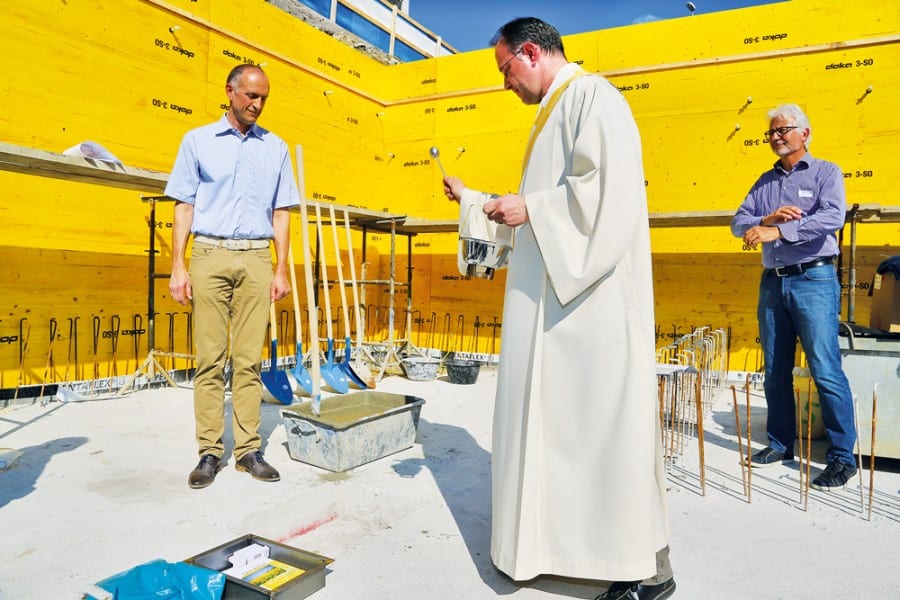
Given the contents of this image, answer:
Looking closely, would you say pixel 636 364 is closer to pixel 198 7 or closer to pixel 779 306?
pixel 779 306

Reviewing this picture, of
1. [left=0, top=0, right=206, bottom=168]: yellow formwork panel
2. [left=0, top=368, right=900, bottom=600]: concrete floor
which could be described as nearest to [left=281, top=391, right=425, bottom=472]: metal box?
[left=0, top=368, right=900, bottom=600]: concrete floor

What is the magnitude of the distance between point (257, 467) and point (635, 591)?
1.70 metres

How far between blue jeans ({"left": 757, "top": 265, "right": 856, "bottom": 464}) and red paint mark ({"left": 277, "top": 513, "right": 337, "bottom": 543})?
89.3 inches

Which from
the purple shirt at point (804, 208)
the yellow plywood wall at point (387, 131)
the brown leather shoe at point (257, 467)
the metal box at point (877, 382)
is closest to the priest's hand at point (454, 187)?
the brown leather shoe at point (257, 467)

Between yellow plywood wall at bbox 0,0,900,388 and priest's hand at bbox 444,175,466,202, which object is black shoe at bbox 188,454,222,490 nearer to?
priest's hand at bbox 444,175,466,202

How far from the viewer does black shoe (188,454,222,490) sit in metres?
2.43

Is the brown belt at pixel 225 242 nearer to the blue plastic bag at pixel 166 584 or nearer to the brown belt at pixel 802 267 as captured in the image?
the blue plastic bag at pixel 166 584

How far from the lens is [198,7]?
520 centimetres

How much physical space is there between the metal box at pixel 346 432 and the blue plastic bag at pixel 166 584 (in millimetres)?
1125

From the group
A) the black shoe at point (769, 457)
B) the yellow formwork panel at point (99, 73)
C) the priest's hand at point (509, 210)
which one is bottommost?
the black shoe at point (769, 457)

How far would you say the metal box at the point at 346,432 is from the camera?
265 centimetres

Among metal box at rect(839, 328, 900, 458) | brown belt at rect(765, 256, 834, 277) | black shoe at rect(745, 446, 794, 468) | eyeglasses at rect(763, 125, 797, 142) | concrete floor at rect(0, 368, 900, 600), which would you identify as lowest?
concrete floor at rect(0, 368, 900, 600)

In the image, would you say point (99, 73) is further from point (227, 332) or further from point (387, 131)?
point (387, 131)

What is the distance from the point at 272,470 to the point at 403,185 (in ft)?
17.6
